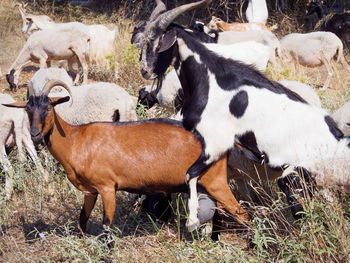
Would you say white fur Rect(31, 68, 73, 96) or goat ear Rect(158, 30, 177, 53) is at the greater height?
goat ear Rect(158, 30, 177, 53)

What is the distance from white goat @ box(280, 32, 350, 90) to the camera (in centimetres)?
1087

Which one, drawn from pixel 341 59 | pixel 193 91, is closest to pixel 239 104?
pixel 193 91

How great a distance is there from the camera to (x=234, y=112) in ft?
13.5

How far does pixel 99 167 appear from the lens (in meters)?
4.35

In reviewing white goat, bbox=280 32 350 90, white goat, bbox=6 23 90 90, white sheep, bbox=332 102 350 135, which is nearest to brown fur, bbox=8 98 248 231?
white sheep, bbox=332 102 350 135

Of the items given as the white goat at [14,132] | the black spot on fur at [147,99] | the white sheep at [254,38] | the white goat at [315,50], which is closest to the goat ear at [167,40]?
the white goat at [14,132]

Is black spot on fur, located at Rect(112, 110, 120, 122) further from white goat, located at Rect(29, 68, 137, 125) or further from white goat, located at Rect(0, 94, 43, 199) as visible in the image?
white goat, located at Rect(0, 94, 43, 199)

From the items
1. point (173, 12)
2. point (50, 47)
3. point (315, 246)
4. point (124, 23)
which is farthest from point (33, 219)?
point (124, 23)

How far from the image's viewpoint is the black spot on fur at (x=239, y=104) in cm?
411

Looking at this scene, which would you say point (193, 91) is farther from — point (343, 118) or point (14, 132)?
point (14, 132)

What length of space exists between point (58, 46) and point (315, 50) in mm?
5564

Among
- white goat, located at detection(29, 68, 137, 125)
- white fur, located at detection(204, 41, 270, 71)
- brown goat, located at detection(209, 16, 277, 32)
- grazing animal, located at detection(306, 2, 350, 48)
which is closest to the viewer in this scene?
white fur, located at detection(204, 41, 270, 71)

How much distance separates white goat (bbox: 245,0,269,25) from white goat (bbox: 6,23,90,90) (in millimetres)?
5064

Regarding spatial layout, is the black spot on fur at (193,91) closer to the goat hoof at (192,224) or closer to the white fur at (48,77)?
the goat hoof at (192,224)
